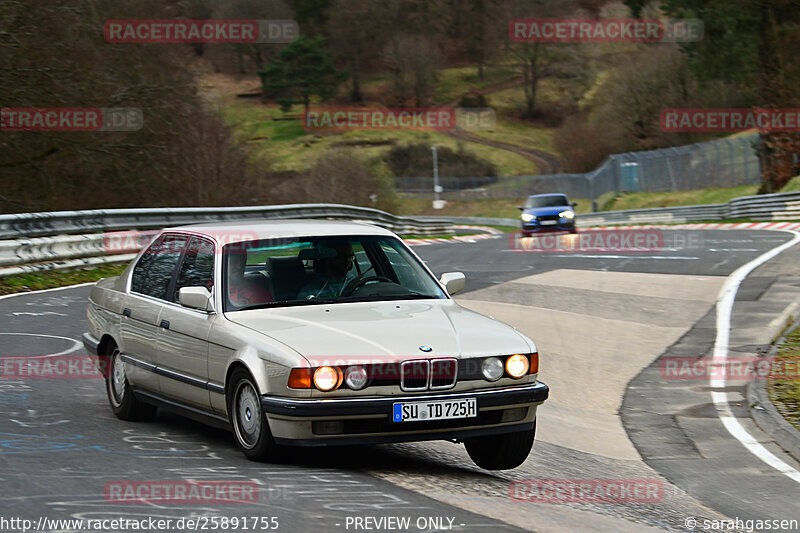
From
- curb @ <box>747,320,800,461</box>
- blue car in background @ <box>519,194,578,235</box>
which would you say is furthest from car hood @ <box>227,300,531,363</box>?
blue car in background @ <box>519,194,578,235</box>

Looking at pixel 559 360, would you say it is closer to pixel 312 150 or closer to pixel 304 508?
pixel 304 508

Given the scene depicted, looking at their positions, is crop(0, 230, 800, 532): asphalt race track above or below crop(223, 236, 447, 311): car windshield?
below

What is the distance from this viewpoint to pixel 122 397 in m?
7.89

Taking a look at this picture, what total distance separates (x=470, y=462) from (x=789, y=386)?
457 cm

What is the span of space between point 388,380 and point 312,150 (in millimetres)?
109266

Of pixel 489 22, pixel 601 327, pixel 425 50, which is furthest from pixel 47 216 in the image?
pixel 489 22

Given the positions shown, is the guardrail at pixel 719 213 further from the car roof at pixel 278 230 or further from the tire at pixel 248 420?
the tire at pixel 248 420

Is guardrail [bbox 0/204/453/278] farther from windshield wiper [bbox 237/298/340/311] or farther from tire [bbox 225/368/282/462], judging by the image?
tire [bbox 225/368/282/462]

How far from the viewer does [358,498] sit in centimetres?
554

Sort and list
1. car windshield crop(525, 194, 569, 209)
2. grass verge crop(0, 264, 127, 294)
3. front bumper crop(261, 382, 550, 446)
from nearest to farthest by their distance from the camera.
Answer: front bumper crop(261, 382, 550, 446), grass verge crop(0, 264, 127, 294), car windshield crop(525, 194, 569, 209)

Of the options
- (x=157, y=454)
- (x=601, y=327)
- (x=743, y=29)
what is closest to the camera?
(x=157, y=454)

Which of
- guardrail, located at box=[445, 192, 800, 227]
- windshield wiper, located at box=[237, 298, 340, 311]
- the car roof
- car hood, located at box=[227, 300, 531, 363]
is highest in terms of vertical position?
the car roof

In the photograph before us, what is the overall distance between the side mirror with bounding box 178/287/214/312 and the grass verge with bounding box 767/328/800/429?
16.2 ft

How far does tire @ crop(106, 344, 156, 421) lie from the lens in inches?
306
